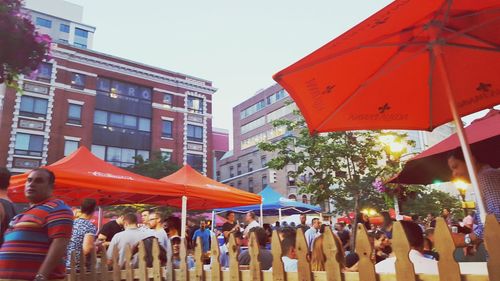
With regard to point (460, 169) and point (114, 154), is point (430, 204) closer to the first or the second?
point (114, 154)

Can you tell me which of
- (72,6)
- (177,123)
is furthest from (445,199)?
(72,6)

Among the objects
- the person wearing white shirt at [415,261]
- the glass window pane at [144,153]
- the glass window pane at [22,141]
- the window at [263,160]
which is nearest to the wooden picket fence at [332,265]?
the person wearing white shirt at [415,261]

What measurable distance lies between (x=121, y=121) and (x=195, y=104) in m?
8.21

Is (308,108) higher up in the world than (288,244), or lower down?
higher up

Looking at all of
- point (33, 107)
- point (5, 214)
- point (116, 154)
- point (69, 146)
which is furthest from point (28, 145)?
point (5, 214)

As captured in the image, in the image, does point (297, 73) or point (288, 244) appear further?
point (288, 244)

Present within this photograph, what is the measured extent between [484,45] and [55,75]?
33.8 m

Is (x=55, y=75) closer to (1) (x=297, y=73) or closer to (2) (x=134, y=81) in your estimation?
(2) (x=134, y=81)

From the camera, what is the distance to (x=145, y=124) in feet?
119

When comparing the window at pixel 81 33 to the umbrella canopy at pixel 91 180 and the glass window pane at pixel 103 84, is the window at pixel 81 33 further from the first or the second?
the umbrella canopy at pixel 91 180

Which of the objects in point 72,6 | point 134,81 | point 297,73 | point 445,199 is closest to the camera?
point 297,73

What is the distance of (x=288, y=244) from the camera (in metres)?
4.85

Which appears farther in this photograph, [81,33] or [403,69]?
[81,33]

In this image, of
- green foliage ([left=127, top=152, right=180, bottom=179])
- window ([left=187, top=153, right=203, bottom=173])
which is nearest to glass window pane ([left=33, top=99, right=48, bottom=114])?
green foliage ([left=127, top=152, right=180, bottom=179])
